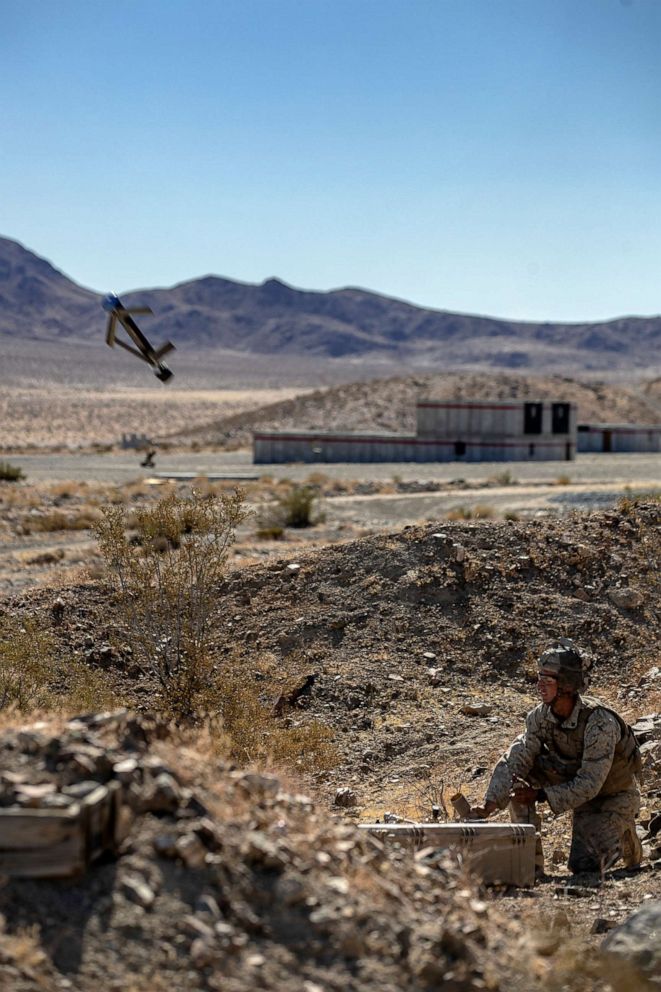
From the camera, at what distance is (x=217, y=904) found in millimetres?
4410

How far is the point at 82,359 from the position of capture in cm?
16238

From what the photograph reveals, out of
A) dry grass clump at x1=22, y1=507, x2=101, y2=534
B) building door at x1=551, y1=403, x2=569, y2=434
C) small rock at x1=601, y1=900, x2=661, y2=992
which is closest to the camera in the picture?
small rock at x1=601, y1=900, x2=661, y2=992

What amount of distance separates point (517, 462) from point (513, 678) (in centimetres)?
3869

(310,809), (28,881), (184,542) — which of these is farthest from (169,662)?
(28,881)

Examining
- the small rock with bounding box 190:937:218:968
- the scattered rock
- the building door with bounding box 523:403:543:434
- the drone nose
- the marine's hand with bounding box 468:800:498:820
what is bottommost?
the scattered rock

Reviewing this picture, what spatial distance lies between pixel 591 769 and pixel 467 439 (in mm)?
44709

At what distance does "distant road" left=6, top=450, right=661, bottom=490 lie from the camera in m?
41.7

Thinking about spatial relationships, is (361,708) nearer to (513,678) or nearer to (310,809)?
(513,678)

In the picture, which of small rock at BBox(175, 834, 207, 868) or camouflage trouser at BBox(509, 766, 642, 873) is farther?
camouflage trouser at BBox(509, 766, 642, 873)

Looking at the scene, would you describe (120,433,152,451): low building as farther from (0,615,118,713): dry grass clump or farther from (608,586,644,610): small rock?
(0,615,118,713): dry grass clump

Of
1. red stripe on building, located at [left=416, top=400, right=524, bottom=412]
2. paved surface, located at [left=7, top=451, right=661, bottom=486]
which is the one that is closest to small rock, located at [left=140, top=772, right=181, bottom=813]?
paved surface, located at [left=7, top=451, right=661, bottom=486]

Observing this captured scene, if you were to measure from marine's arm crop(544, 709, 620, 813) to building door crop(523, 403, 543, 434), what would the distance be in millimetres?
44331

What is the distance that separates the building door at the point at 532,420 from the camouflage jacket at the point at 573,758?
44063mm

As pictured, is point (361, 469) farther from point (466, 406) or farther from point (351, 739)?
point (351, 739)
